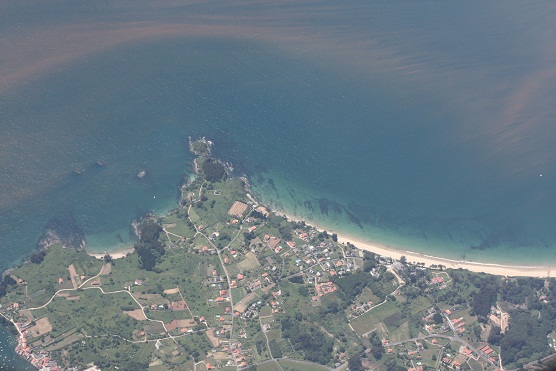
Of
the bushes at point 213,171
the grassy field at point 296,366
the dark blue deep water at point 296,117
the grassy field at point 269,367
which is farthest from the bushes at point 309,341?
the bushes at point 213,171

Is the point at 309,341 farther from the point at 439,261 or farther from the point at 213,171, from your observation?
the point at 213,171

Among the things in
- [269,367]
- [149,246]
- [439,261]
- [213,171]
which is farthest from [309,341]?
[213,171]

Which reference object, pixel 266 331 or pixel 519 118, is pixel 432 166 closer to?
pixel 519 118

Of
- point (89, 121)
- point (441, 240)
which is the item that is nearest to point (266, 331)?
point (441, 240)

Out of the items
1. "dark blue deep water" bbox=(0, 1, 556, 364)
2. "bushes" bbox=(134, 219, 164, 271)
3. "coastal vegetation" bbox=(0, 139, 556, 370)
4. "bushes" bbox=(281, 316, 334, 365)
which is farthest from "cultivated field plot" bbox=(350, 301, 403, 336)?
"bushes" bbox=(134, 219, 164, 271)

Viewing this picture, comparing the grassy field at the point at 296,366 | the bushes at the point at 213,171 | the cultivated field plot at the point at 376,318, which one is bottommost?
the grassy field at the point at 296,366

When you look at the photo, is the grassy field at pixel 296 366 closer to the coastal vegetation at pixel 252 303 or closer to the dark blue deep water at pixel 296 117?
the coastal vegetation at pixel 252 303

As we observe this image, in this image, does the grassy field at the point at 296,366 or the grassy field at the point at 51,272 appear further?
the grassy field at the point at 51,272
